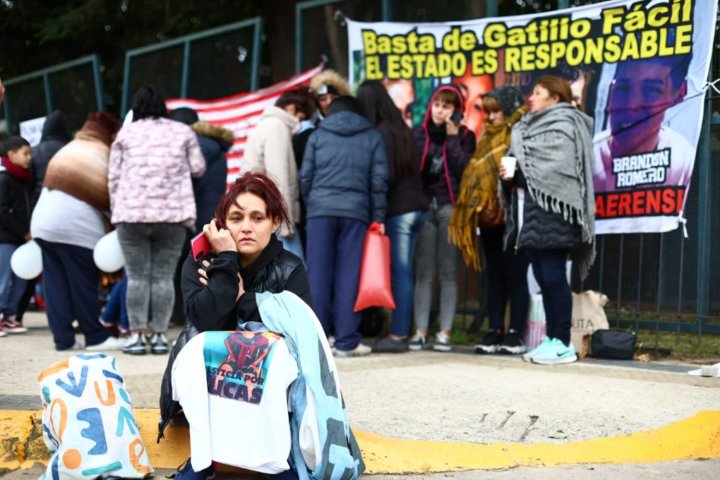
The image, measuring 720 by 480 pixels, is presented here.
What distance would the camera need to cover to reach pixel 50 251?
7.62 metres

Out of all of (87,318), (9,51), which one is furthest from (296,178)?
(9,51)

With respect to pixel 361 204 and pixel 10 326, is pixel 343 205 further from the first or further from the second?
pixel 10 326

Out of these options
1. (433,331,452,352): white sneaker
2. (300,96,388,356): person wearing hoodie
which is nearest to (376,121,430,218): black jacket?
(300,96,388,356): person wearing hoodie

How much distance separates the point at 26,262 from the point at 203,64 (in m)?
3.27

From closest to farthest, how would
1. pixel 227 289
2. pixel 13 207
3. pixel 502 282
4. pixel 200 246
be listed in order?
1. pixel 227 289
2. pixel 200 246
3. pixel 502 282
4. pixel 13 207

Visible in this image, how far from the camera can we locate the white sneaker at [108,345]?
307 inches

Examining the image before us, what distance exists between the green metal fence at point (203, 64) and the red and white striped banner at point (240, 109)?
0.54ft

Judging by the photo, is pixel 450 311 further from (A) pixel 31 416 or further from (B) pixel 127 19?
(B) pixel 127 19

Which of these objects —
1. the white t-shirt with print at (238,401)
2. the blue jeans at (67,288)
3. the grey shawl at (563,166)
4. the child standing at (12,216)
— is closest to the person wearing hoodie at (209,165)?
the blue jeans at (67,288)

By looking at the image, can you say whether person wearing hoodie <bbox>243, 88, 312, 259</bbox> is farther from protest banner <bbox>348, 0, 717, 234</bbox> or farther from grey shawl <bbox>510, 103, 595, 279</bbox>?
grey shawl <bbox>510, 103, 595, 279</bbox>

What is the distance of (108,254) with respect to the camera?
7.52m

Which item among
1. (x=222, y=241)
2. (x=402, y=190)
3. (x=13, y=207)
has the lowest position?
(x=222, y=241)

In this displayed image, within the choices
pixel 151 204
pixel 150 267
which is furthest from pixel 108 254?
pixel 151 204

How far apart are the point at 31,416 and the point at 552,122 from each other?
4.00 metres
